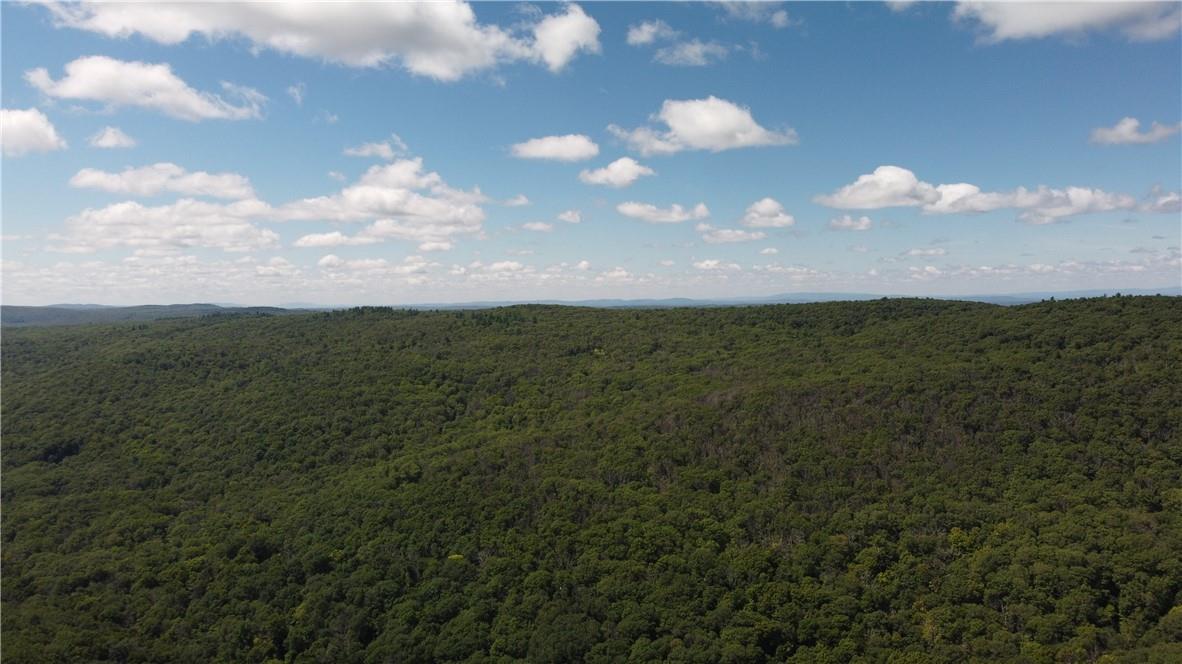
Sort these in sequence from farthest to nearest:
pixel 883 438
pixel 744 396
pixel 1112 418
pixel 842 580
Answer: pixel 744 396, pixel 883 438, pixel 1112 418, pixel 842 580

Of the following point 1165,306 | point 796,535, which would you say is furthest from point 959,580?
point 1165,306

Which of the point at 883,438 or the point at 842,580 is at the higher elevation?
the point at 883,438

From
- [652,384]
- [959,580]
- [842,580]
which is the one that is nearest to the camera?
[959,580]

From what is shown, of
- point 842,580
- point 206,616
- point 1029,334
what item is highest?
point 1029,334

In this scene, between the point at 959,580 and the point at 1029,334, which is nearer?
the point at 959,580

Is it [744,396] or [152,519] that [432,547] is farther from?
[744,396]

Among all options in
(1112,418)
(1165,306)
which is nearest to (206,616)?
(1112,418)

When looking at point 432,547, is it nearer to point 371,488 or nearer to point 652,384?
point 371,488
